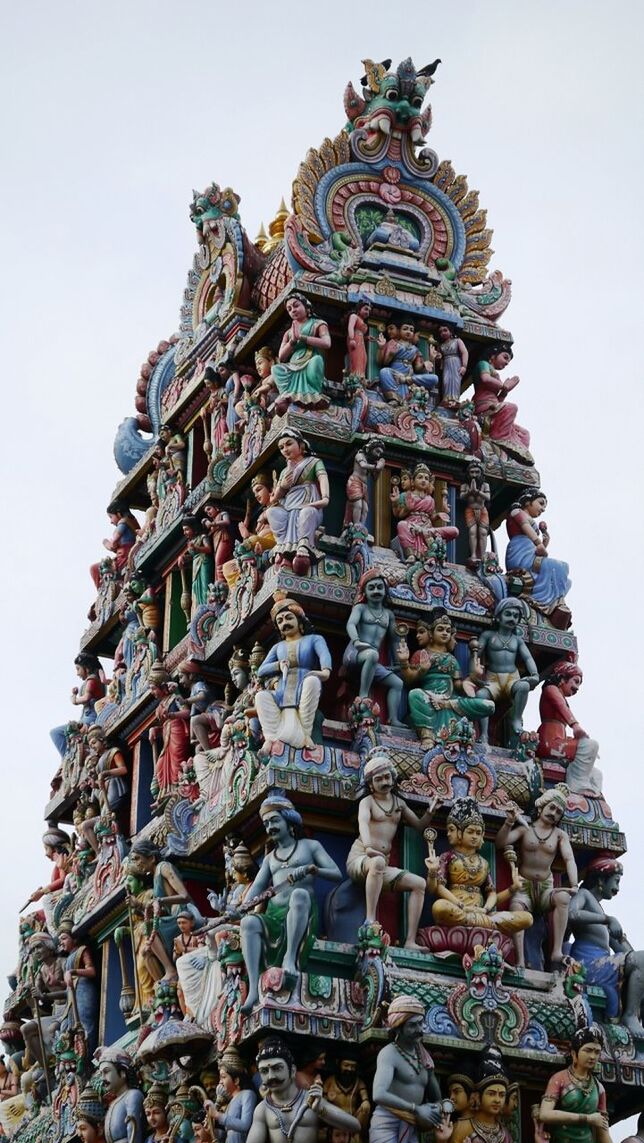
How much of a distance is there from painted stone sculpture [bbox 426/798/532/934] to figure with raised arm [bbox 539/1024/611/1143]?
1.69m

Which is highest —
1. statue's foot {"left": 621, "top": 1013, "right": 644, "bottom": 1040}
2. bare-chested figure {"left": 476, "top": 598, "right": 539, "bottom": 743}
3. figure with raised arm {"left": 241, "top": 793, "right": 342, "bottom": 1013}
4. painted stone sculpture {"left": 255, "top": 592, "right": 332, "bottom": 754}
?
bare-chested figure {"left": 476, "top": 598, "right": 539, "bottom": 743}

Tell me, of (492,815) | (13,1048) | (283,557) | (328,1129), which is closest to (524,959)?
(492,815)

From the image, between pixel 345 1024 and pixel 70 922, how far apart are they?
26.8 ft

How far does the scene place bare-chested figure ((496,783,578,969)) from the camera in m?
31.0

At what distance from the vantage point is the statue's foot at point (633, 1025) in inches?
1204

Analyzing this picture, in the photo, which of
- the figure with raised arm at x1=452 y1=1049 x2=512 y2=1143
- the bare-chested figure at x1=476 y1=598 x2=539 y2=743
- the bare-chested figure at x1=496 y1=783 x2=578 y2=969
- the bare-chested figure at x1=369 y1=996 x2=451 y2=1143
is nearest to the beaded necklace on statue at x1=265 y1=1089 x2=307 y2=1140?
the bare-chested figure at x1=369 y1=996 x2=451 y2=1143

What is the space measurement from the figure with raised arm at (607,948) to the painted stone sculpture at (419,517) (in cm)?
459

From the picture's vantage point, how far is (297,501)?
32.7 meters

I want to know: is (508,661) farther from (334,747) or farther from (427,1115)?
(427,1115)

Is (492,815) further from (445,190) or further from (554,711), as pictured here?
(445,190)

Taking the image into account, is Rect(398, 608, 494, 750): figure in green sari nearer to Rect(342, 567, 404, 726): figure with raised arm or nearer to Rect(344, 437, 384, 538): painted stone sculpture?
Rect(342, 567, 404, 726): figure with raised arm

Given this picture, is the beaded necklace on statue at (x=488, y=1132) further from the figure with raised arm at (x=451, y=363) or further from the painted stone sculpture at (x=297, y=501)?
the figure with raised arm at (x=451, y=363)

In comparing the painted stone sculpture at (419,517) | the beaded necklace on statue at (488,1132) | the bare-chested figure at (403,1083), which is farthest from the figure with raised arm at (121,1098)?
the painted stone sculpture at (419,517)

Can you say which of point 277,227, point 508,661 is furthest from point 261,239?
point 508,661
